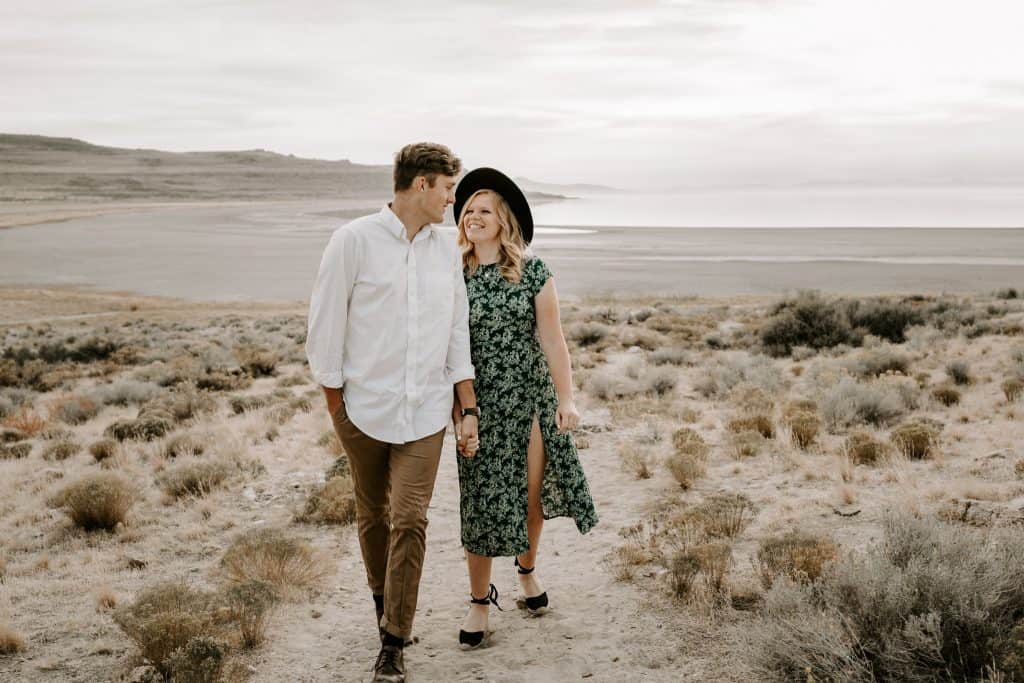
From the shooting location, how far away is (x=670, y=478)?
620 cm

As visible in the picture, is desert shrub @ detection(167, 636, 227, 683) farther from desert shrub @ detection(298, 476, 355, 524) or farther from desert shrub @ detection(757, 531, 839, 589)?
desert shrub @ detection(757, 531, 839, 589)

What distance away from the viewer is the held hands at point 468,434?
344cm

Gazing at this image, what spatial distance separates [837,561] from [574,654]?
1330 millimetres

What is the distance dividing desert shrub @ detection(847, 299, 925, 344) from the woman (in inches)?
448

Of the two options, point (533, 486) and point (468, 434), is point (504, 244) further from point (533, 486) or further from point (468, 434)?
point (533, 486)

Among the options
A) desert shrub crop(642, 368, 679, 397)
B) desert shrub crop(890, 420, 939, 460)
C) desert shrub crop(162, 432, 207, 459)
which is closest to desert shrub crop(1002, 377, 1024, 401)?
desert shrub crop(890, 420, 939, 460)

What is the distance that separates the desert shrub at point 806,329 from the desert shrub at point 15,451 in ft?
33.0

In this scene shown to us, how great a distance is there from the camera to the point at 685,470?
6.07m

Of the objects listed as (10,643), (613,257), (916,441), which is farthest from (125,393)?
(613,257)

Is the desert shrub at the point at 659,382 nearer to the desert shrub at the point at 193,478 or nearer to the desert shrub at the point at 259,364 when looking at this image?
the desert shrub at the point at 193,478

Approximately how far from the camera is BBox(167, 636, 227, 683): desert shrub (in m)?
3.32

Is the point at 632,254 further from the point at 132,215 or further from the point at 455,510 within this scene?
the point at 132,215

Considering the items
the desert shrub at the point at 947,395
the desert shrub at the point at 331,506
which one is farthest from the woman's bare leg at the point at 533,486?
the desert shrub at the point at 947,395

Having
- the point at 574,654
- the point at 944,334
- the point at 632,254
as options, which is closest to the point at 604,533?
the point at 574,654
